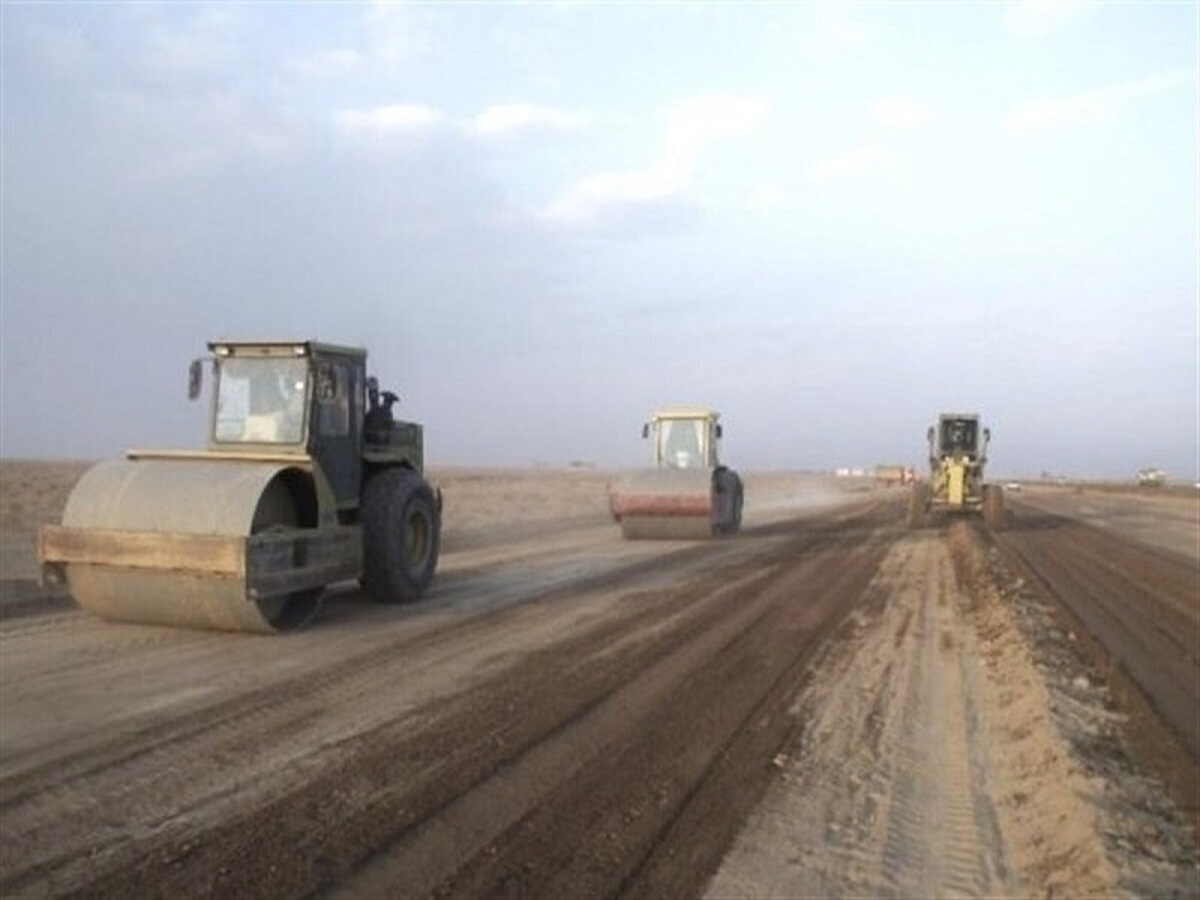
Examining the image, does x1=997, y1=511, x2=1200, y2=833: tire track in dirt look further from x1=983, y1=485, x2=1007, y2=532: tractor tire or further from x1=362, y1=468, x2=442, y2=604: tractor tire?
x1=362, y1=468, x2=442, y2=604: tractor tire

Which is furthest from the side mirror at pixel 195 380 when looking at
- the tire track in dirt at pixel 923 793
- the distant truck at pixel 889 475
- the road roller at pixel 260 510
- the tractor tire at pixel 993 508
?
the distant truck at pixel 889 475

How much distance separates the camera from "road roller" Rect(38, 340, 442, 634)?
397 inches

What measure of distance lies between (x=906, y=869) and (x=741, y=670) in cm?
424

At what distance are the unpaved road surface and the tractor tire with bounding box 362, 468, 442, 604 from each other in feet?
1.54

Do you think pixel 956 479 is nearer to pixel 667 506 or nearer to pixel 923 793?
pixel 667 506

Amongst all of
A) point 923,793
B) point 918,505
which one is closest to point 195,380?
point 923,793

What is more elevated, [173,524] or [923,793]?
[173,524]

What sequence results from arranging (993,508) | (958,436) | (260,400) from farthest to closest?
(958,436) → (993,508) → (260,400)

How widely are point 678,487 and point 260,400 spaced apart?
13095 mm

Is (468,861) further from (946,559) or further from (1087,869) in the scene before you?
(946,559)

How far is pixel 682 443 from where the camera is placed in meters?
25.8

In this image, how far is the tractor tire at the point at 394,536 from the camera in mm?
12539

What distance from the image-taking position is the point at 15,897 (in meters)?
4.45

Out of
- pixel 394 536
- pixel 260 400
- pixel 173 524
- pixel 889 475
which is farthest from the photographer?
pixel 889 475
